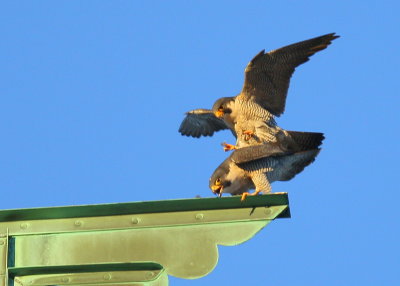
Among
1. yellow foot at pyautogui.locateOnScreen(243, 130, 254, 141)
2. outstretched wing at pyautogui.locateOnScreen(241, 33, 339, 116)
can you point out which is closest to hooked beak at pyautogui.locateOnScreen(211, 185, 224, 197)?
yellow foot at pyautogui.locateOnScreen(243, 130, 254, 141)

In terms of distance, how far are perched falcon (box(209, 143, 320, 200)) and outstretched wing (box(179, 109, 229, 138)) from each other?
2.79 metres

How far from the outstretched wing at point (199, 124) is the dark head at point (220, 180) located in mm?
2891

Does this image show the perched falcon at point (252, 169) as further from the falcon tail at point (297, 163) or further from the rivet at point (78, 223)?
the rivet at point (78, 223)

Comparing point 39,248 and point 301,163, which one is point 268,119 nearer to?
point 301,163

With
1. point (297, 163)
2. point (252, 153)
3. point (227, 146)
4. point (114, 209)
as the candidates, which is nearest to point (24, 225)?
point (114, 209)

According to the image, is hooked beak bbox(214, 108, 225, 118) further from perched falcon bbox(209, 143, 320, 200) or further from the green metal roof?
the green metal roof

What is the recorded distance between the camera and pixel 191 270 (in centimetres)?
397

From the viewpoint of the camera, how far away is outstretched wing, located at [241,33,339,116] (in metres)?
10.4

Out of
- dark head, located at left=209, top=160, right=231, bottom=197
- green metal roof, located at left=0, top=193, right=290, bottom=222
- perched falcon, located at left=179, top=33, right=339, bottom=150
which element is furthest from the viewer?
perched falcon, located at left=179, top=33, right=339, bottom=150

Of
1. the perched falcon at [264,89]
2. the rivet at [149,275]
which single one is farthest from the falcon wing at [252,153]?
the rivet at [149,275]

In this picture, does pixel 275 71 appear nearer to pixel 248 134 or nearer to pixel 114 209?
pixel 248 134

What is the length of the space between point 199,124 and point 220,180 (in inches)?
128

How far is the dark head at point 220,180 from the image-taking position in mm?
8703

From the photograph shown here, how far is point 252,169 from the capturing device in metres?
8.61
